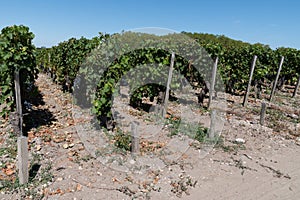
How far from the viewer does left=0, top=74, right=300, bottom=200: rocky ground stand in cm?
392

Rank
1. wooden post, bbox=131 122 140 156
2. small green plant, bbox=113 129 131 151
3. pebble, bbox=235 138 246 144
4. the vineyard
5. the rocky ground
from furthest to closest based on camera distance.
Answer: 1. pebble, bbox=235 138 246 144
2. the vineyard
3. small green plant, bbox=113 129 131 151
4. wooden post, bbox=131 122 140 156
5. the rocky ground

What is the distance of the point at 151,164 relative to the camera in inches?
184

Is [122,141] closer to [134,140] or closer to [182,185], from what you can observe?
[134,140]

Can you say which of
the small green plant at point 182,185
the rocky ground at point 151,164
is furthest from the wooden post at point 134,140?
the small green plant at point 182,185

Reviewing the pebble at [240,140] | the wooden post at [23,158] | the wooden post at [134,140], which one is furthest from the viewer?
the pebble at [240,140]

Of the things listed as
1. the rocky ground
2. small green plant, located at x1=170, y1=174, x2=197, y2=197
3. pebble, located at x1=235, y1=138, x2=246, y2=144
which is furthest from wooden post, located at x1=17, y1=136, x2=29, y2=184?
pebble, located at x1=235, y1=138, x2=246, y2=144

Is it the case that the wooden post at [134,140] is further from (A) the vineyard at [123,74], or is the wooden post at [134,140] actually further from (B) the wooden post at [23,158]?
(B) the wooden post at [23,158]

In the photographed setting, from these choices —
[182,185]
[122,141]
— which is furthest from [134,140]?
[182,185]

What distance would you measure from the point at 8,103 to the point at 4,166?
5.96 ft

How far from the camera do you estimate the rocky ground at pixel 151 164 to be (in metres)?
3.92

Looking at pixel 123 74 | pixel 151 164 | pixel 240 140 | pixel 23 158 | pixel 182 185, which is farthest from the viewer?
pixel 123 74

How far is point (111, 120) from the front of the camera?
6023 millimetres

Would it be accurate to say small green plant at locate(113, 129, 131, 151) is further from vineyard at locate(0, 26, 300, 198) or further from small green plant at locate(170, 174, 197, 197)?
small green plant at locate(170, 174, 197, 197)

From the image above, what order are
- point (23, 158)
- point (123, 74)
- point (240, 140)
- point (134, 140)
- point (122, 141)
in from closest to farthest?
point (23, 158) → point (134, 140) → point (122, 141) → point (240, 140) → point (123, 74)
